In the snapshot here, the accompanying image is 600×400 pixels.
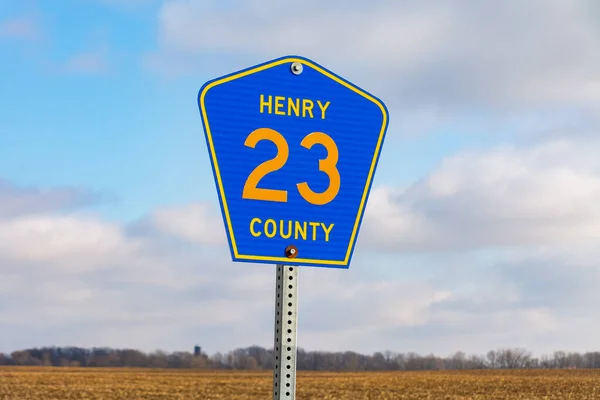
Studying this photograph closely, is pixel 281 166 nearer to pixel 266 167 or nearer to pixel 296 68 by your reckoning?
pixel 266 167

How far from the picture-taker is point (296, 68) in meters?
3.08

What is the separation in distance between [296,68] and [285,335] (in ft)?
3.31

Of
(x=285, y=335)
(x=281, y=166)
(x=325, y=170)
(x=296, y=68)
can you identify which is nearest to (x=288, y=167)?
(x=281, y=166)

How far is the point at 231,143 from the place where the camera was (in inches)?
116

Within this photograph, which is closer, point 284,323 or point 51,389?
point 284,323

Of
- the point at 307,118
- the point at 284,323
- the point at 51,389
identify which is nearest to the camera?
the point at 284,323

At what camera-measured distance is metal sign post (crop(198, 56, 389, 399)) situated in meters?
2.92

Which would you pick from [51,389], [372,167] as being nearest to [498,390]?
[51,389]

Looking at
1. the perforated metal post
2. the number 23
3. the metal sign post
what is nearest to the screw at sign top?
the metal sign post

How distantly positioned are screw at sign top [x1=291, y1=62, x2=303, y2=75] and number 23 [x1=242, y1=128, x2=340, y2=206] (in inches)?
9.8

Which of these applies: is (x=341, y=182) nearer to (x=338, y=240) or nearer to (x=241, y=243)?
(x=338, y=240)

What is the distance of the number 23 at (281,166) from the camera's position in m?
2.94

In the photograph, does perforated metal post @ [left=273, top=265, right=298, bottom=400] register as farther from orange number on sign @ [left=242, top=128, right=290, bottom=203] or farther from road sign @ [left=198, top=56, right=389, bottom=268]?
orange number on sign @ [left=242, top=128, right=290, bottom=203]

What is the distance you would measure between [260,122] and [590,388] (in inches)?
1956
